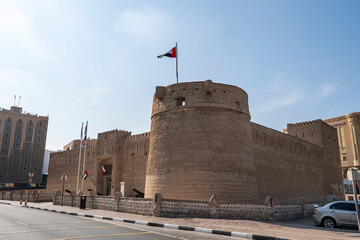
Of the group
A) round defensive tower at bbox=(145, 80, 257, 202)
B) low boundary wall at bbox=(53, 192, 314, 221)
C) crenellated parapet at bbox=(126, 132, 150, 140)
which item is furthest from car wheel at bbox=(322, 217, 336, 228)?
crenellated parapet at bbox=(126, 132, 150, 140)

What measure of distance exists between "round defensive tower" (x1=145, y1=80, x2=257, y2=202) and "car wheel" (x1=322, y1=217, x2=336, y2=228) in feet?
18.6

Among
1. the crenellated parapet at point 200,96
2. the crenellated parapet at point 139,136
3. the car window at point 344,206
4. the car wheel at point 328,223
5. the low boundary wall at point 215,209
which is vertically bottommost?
the car wheel at point 328,223

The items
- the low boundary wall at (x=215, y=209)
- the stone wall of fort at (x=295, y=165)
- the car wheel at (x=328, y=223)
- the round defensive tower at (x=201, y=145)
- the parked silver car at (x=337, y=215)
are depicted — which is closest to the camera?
the parked silver car at (x=337, y=215)

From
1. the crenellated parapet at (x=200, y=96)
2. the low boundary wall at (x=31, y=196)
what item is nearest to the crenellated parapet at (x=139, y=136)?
the crenellated parapet at (x=200, y=96)

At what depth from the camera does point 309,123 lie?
36.6m

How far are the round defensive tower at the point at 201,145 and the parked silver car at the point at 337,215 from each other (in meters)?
5.57

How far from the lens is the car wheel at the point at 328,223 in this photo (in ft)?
38.7

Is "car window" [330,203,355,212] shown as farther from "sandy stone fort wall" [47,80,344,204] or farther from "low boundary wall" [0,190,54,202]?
"low boundary wall" [0,190,54,202]

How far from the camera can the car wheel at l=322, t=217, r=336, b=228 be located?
11781 mm

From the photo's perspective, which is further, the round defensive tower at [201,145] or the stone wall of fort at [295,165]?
the stone wall of fort at [295,165]

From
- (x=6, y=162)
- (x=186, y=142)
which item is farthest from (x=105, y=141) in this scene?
(x=6, y=162)

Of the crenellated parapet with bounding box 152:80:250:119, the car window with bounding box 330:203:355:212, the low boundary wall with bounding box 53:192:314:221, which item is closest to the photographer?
the car window with bounding box 330:203:355:212

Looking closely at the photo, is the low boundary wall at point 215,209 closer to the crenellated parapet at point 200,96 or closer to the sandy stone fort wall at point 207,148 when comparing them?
the sandy stone fort wall at point 207,148

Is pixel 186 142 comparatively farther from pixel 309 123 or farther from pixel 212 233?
pixel 309 123
